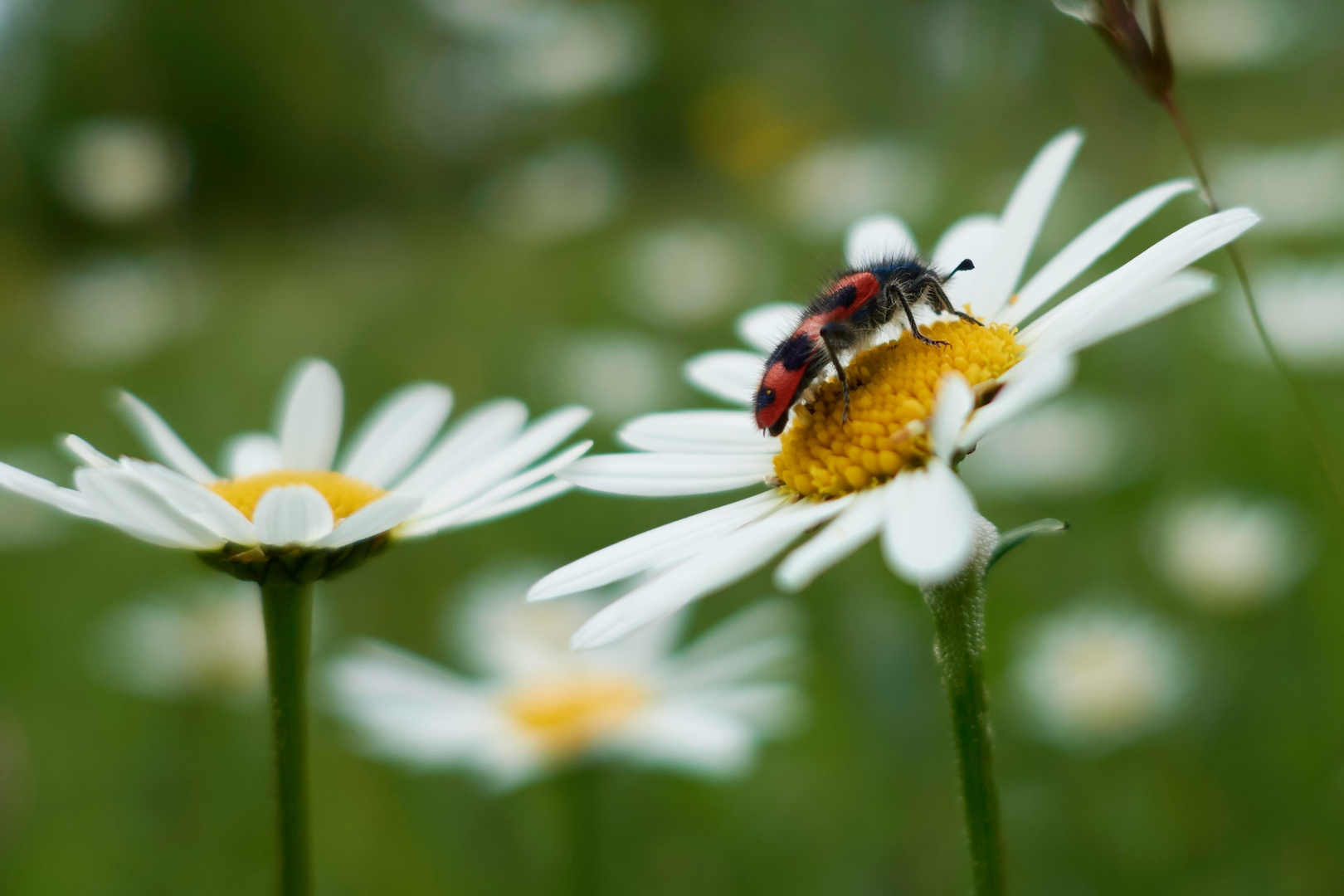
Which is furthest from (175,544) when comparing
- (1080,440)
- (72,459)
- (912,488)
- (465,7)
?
(465,7)

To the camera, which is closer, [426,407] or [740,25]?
[426,407]

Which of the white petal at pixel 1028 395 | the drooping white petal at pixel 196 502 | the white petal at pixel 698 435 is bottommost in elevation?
the white petal at pixel 1028 395

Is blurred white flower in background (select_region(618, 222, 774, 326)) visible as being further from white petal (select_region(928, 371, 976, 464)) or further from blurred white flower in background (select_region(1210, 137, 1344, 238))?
white petal (select_region(928, 371, 976, 464))

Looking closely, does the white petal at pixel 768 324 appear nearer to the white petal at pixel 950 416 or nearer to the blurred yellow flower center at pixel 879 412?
the blurred yellow flower center at pixel 879 412

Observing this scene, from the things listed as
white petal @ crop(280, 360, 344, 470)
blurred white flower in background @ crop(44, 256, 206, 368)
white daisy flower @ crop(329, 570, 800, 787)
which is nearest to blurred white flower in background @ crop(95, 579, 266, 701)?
white daisy flower @ crop(329, 570, 800, 787)

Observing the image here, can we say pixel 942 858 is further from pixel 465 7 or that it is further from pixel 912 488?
pixel 465 7

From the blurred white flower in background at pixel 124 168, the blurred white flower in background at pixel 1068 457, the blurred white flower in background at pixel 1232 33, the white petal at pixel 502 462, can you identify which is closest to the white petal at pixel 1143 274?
the white petal at pixel 502 462
